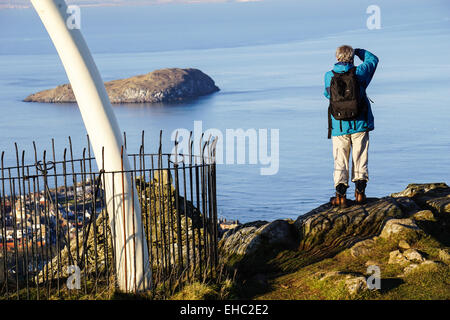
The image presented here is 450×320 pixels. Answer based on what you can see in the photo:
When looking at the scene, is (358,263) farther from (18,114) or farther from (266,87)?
(266,87)

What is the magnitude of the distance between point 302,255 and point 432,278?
2306mm

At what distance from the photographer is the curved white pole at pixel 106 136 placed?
27.4ft

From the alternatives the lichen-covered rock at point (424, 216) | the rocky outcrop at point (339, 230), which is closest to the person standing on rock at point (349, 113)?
the rocky outcrop at point (339, 230)

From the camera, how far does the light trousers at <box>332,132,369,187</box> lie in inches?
430

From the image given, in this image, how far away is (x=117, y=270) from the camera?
9.14 metres

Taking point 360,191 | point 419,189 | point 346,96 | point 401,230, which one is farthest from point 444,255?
point 419,189

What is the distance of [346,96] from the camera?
412 inches

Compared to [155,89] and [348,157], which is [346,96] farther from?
[155,89]

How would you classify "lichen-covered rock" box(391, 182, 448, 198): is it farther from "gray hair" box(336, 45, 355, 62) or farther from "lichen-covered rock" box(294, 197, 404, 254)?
"gray hair" box(336, 45, 355, 62)

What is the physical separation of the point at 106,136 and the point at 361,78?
448 centimetres

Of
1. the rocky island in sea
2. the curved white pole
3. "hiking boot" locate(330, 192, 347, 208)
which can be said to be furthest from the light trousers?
the rocky island in sea

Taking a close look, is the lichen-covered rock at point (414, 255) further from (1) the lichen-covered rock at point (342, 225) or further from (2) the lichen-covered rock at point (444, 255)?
(1) the lichen-covered rock at point (342, 225)

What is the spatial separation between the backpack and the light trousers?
52cm

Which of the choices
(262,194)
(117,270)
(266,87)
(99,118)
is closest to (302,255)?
(117,270)
